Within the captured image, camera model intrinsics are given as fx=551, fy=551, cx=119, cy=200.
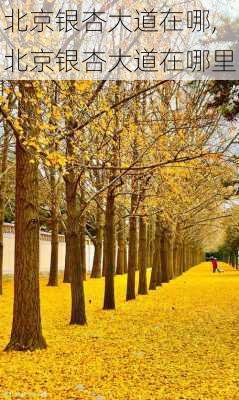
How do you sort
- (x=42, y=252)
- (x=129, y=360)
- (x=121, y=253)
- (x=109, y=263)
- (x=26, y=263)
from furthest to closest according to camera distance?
(x=121, y=253), (x=42, y=252), (x=109, y=263), (x=26, y=263), (x=129, y=360)

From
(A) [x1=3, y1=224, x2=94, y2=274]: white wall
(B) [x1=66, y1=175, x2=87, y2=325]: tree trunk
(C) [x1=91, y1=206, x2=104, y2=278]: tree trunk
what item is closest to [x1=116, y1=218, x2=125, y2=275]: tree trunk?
(C) [x1=91, y1=206, x2=104, y2=278]: tree trunk

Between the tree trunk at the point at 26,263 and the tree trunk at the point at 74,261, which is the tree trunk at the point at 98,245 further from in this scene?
the tree trunk at the point at 26,263

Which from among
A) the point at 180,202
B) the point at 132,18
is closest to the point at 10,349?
the point at 132,18

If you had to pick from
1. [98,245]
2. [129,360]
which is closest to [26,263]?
[129,360]

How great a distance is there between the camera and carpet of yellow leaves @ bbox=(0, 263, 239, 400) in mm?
6152

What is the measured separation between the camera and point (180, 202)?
72.0 feet

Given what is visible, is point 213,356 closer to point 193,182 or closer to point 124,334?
point 124,334

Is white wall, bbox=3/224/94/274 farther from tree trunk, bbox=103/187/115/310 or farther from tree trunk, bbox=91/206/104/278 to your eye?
tree trunk, bbox=103/187/115/310

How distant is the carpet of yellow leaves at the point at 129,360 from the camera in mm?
6152

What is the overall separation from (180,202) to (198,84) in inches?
262

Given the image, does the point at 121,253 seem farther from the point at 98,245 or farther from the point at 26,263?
the point at 26,263

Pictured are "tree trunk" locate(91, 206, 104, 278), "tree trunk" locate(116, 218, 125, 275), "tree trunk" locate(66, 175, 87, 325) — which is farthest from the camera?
"tree trunk" locate(116, 218, 125, 275)

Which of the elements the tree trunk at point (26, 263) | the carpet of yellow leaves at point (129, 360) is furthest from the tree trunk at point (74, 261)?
the tree trunk at point (26, 263)

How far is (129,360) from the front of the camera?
7.95 meters
